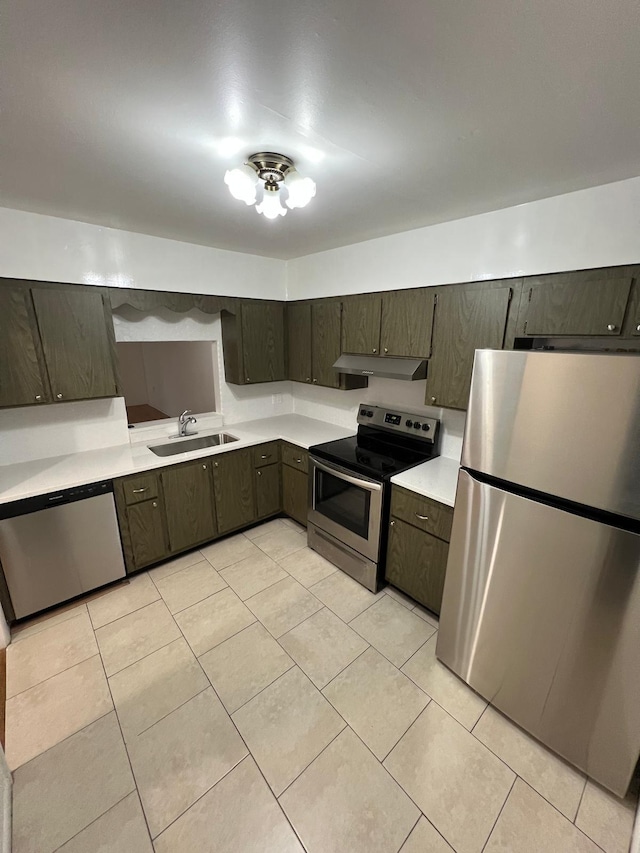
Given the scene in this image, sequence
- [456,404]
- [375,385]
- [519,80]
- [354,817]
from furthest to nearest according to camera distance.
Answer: [375,385] < [456,404] < [354,817] < [519,80]

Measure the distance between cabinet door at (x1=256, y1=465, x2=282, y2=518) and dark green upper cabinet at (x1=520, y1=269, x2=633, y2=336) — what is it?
2232 millimetres

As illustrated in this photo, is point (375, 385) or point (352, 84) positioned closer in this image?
point (352, 84)

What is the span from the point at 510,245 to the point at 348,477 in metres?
1.66

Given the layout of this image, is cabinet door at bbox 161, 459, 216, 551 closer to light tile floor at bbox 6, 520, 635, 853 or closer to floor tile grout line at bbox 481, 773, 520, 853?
light tile floor at bbox 6, 520, 635, 853

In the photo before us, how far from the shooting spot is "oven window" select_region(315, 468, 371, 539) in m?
2.39

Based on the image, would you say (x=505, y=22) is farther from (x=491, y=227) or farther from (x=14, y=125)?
(x=14, y=125)

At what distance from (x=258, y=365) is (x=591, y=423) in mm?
2616

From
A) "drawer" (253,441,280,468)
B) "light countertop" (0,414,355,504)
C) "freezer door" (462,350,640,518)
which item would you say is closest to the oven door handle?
"light countertop" (0,414,355,504)

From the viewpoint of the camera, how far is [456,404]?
2156mm

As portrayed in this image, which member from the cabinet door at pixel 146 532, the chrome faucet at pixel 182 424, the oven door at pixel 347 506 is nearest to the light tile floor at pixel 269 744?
the cabinet door at pixel 146 532

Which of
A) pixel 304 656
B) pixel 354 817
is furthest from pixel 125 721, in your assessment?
pixel 354 817

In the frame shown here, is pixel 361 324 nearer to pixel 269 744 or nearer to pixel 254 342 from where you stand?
pixel 254 342

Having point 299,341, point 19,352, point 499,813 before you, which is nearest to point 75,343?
point 19,352

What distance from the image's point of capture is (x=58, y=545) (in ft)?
7.10
